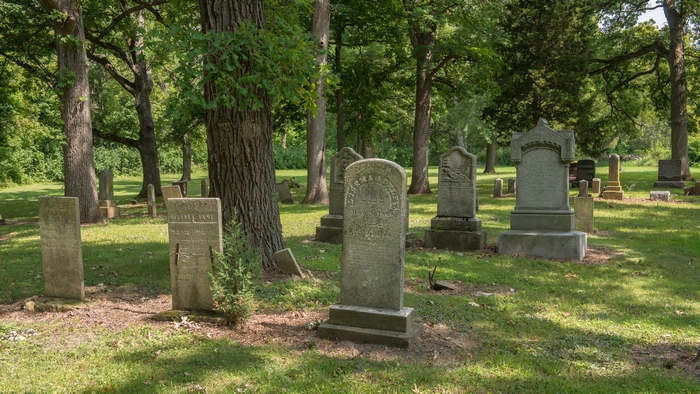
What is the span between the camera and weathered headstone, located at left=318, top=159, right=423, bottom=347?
5.53 meters

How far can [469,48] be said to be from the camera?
900 inches

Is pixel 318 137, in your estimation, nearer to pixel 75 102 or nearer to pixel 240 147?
pixel 75 102

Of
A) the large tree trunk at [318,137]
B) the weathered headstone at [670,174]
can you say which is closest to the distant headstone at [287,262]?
the large tree trunk at [318,137]

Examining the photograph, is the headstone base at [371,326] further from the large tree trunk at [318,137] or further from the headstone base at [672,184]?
the headstone base at [672,184]

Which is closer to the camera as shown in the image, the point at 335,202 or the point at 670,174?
the point at 335,202

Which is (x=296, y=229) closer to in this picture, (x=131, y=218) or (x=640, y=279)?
(x=131, y=218)

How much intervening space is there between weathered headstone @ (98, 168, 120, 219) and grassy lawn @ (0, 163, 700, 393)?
724 cm

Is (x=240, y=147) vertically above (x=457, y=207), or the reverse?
(x=240, y=147)

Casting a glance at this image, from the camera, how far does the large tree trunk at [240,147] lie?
7.56 meters

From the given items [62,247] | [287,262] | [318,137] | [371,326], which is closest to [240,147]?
[287,262]

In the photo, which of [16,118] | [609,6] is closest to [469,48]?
[609,6]

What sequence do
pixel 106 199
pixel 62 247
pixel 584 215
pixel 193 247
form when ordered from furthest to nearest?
pixel 106 199 < pixel 584 215 < pixel 62 247 < pixel 193 247

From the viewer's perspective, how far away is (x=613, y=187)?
71.6 ft

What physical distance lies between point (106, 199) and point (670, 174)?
955 inches
